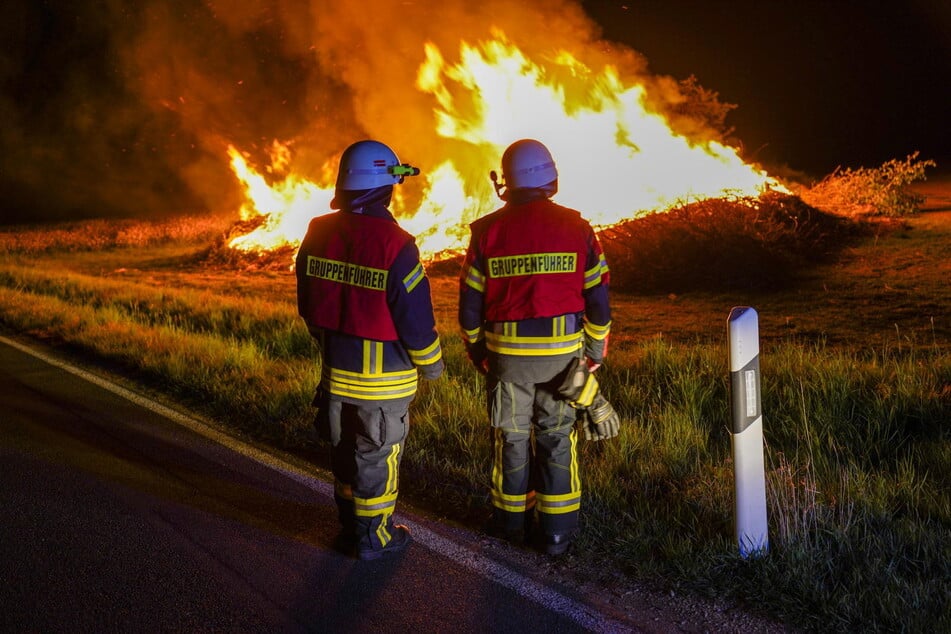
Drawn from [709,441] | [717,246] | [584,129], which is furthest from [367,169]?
[584,129]

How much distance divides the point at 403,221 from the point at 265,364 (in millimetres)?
8132

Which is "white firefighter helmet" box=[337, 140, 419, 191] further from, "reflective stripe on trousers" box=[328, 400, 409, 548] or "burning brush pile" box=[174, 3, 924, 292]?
"burning brush pile" box=[174, 3, 924, 292]

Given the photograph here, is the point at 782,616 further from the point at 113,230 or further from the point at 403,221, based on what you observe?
the point at 113,230

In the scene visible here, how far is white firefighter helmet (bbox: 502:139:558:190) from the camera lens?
3.92 metres

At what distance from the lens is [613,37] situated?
113 feet

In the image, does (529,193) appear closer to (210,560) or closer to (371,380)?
(371,380)

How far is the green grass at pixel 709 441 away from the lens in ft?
11.5

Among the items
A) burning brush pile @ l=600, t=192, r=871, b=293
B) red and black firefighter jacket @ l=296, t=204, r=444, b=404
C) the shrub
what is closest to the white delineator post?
red and black firefighter jacket @ l=296, t=204, r=444, b=404

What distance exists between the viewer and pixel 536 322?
3891 millimetres

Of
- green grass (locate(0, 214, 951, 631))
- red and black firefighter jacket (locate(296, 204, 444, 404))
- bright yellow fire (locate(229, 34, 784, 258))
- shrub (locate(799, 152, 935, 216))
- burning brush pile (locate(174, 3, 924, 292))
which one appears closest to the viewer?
green grass (locate(0, 214, 951, 631))

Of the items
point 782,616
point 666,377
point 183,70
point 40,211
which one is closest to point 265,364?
point 666,377

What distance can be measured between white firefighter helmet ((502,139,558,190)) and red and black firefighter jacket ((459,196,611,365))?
0.29 ft

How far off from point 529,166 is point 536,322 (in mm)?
735

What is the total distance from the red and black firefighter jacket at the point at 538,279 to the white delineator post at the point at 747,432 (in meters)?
0.63
